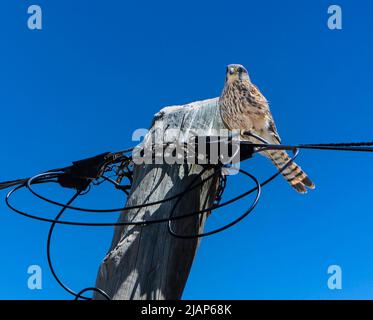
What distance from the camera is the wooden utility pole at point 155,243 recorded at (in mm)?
2750

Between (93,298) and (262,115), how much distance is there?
3.11m

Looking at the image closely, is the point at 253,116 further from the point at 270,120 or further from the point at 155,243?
the point at 155,243

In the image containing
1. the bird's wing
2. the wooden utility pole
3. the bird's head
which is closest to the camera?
the wooden utility pole

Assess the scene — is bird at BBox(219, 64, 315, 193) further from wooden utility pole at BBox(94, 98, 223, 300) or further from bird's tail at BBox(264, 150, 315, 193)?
wooden utility pole at BBox(94, 98, 223, 300)

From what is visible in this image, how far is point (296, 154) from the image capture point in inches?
110

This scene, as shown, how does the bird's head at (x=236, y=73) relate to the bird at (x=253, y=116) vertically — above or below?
above

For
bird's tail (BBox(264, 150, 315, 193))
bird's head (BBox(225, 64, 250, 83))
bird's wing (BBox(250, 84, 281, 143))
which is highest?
bird's head (BBox(225, 64, 250, 83))

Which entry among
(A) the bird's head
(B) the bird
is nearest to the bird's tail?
(B) the bird

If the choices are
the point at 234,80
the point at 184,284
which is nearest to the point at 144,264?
the point at 184,284

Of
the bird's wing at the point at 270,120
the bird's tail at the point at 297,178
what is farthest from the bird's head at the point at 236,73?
the bird's tail at the point at 297,178

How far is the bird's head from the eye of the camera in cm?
590

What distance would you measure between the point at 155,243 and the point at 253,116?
115 inches

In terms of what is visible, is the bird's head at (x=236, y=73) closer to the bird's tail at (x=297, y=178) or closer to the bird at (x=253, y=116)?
the bird at (x=253, y=116)

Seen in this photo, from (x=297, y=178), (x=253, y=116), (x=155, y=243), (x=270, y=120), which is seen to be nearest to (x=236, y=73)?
(x=253, y=116)
